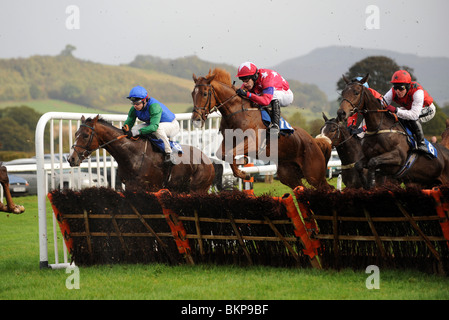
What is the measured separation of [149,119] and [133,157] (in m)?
0.57

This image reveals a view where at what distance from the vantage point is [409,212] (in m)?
5.15

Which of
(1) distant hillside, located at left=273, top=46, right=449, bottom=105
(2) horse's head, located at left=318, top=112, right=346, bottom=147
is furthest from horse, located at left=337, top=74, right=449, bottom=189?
(1) distant hillside, located at left=273, top=46, right=449, bottom=105

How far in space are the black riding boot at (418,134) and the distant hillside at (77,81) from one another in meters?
38.7

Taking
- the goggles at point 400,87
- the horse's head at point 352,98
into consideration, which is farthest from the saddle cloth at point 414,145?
the horse's head at point 352,98

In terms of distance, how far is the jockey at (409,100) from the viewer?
7.65 metres

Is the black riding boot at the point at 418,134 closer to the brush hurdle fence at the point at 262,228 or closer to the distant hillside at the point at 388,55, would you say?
the brush hurdle fence at the point at 262,228

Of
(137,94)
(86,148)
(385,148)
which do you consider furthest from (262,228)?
(385,148)

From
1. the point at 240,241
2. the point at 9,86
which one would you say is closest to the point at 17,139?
the point at 9,86

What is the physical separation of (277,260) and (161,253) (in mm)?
1337

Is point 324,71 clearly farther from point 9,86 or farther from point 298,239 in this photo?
point 298,239

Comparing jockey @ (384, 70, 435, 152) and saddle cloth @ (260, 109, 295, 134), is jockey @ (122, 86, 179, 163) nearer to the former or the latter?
saddle cloth @ (260, 109, 295, 134)

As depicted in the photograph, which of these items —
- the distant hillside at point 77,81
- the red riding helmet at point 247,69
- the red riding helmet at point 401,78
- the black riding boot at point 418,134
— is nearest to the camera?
the red riding helmet at point 247,69

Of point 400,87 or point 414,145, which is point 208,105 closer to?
point 400,87

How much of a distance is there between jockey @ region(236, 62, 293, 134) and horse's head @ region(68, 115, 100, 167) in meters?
1.86
